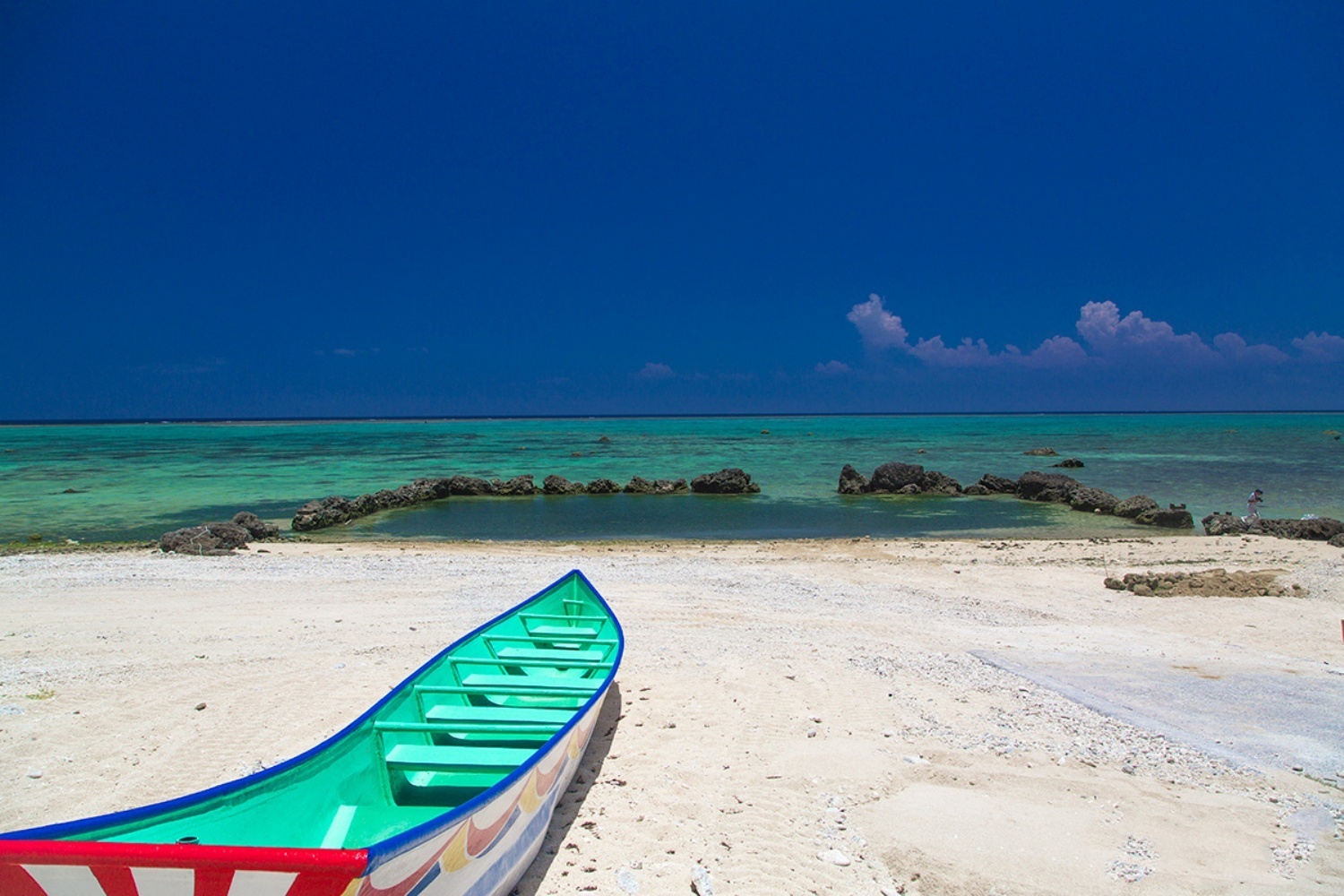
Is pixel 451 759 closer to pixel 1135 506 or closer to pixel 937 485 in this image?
pixel 1135 506

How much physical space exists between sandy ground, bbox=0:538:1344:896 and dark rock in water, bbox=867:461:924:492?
1743 centimetres

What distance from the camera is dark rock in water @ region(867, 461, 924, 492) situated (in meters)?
30.3

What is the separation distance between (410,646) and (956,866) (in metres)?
6.86

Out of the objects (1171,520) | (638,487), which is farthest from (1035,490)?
(638,487)

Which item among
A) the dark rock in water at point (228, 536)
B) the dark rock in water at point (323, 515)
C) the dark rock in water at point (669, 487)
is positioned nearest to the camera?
the dark rock in water at point (228, 536)

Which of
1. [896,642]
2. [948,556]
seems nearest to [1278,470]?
[948,556]

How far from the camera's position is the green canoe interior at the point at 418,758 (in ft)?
11.5

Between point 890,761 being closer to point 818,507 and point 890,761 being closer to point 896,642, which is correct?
point 896,642

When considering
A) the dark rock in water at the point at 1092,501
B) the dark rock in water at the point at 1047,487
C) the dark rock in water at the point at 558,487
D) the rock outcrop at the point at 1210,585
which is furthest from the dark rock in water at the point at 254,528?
the dark rock in water at the point at 1047,487

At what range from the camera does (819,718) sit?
6621 mm

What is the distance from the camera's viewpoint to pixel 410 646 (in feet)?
29.3

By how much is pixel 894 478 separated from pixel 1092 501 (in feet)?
Result: 25.2

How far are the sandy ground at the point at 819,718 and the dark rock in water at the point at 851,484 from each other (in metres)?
17.2

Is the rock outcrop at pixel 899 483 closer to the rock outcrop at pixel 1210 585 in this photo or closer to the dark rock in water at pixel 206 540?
the rock outcrop at pixel 1210 585
